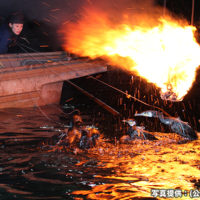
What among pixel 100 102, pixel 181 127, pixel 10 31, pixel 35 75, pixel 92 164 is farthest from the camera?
pixel 10 31

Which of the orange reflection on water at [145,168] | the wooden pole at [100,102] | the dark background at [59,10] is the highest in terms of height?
the dark background at [59,10]

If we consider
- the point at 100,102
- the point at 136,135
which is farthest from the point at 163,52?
the point at 136,135

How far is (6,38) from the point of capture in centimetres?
1015

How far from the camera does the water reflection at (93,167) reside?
4005 millimetres

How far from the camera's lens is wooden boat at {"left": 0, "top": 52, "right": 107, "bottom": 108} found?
855 centimetres

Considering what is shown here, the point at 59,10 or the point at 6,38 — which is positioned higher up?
the point at 59,10

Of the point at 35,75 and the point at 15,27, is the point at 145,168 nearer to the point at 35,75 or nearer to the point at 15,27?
the point at 35,75

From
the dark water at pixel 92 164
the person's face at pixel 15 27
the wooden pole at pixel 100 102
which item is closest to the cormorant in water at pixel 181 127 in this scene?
the dark water at pixel 92 164

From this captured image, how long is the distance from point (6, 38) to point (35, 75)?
79.0 inches

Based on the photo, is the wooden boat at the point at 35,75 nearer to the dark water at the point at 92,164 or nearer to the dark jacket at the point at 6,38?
the dark jacket at the point at 6,38

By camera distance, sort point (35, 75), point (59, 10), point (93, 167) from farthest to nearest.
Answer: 1. point (59, 10)
2. point (35, 75)
3. point (93, 167)

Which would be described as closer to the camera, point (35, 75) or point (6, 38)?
point (35, 75)

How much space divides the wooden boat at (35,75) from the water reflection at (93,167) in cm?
214

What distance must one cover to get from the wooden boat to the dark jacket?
0.62 meters
